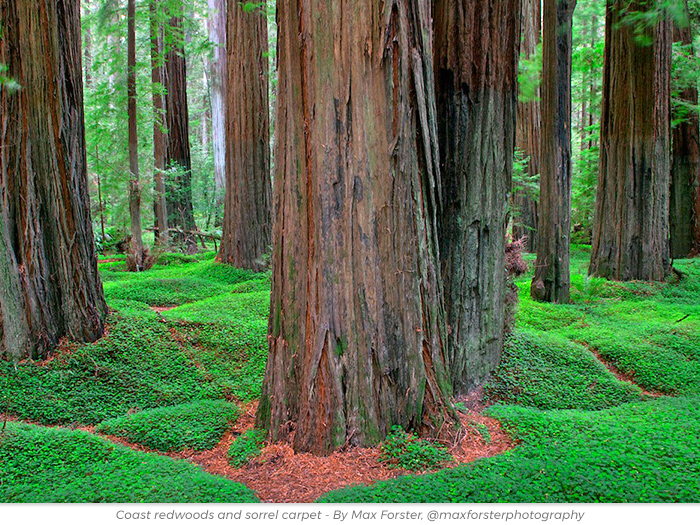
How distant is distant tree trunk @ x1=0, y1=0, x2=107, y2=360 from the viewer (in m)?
5.12

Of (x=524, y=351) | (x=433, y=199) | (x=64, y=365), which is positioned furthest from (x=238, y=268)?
(x=433, y=199)

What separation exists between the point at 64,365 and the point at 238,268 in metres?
5.72

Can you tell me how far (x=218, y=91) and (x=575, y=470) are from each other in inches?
880

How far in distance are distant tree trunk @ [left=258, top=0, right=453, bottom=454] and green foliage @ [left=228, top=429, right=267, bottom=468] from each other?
1.10 ft

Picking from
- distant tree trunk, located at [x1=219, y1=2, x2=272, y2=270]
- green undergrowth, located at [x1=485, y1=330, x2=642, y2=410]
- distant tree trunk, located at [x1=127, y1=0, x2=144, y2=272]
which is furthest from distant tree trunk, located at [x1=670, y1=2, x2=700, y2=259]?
distant tree trunk, located at [x1=127, y1=0, x2=144, y2=272]

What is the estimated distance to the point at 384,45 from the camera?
3.24 meters

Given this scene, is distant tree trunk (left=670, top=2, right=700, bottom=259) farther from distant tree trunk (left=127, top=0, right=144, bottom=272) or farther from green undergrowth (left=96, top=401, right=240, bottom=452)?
distant tree trunk (left=127, top=0, right=144, bottom=272)

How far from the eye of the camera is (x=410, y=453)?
127 inches

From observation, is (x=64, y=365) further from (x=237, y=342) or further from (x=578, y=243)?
(x=578, y=243)

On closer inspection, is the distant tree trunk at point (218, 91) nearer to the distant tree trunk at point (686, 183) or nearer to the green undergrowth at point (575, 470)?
the distant tree trunk at point (686, 183)

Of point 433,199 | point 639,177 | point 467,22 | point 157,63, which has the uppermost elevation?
point 157,63

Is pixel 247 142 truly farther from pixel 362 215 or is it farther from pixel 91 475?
pixel 91 475

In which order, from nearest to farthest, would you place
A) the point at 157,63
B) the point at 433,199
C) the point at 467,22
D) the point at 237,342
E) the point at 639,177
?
1. the point at 433,199
2. the point at 467,22
3. the point at 237,342
4. the point at 639,177
5. the point at 157,63

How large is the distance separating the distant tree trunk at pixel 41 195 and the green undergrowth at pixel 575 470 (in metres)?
3.93
